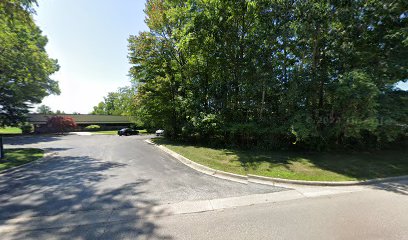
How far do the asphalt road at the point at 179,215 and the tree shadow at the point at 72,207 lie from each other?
20mm

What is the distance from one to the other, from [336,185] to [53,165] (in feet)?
40.5

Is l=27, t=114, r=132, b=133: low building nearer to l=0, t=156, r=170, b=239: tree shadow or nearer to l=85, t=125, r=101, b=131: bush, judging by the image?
l=85, t=125, r=101, b=131: bush

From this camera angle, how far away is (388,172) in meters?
7.80

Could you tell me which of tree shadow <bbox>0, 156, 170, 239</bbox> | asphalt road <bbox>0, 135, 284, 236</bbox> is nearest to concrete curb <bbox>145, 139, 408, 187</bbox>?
asphalt road <bbox>0, 135, 284, 236</bbox>

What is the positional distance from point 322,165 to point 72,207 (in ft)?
31.9

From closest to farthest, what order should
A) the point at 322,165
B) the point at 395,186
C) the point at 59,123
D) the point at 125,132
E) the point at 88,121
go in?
1. the point at 395,186
2. the point at 322,165
3. the point at 125,132
4. the point at 59,123
5. the point at 88,121

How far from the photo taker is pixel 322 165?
8820mm

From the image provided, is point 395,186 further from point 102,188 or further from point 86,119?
point 86,119

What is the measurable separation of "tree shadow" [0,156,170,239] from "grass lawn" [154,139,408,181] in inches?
163

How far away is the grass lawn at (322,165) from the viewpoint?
7.30 meters

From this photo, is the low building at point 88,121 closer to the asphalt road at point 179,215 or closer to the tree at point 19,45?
the tree at point 19,45

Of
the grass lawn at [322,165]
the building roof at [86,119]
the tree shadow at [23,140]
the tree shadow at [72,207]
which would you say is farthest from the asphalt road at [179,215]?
the building roof at [86,119]

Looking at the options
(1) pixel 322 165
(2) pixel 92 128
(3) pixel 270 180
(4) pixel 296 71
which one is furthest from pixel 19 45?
(2) pixel 92 128

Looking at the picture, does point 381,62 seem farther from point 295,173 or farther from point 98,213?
point 98,213
